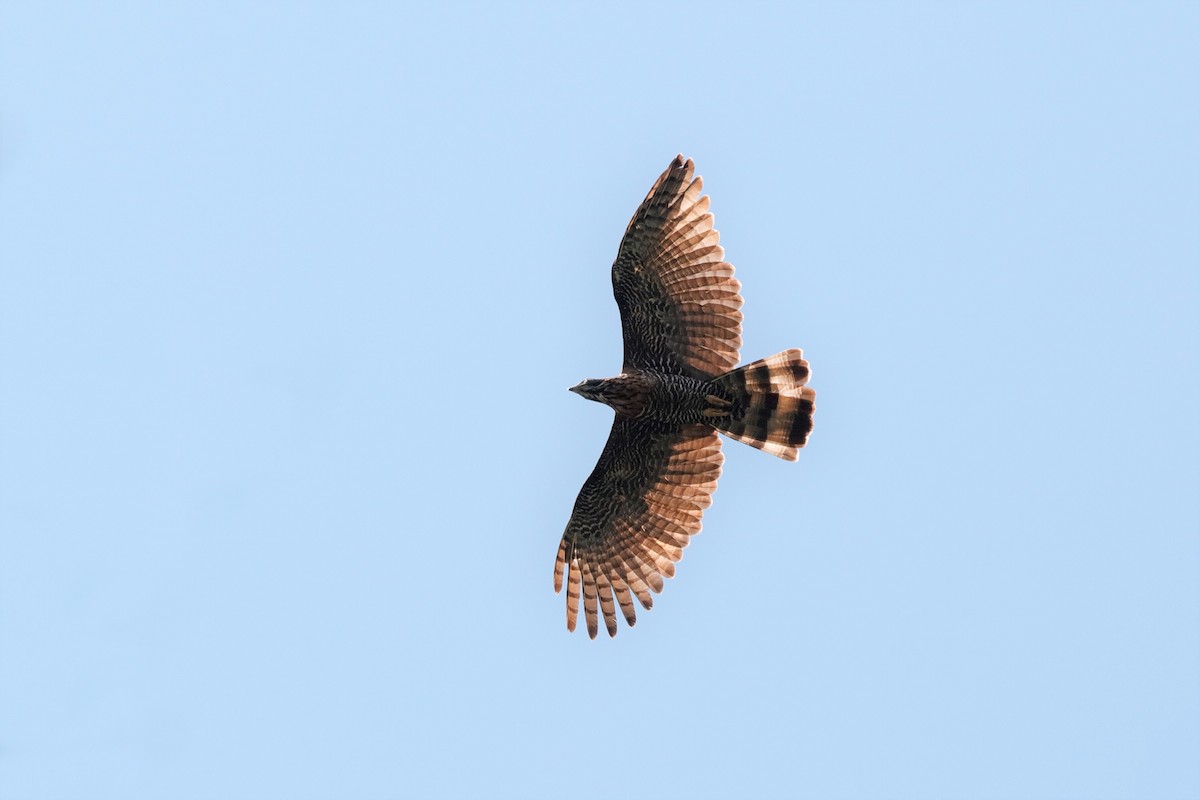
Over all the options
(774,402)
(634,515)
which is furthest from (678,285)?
(634,515)

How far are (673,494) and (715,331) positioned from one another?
218 cm

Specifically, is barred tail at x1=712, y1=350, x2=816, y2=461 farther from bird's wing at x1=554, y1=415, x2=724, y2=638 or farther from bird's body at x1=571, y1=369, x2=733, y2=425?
bird's wing at x1=554, y1=415, x2=724, y2=638

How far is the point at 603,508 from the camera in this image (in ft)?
73.2

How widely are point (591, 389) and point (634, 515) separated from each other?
1.88 m

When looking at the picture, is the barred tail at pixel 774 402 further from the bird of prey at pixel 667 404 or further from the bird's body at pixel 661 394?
the bird's body at pixel 661 394

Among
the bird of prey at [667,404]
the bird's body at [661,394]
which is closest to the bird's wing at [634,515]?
the bird of prey at [667,404]

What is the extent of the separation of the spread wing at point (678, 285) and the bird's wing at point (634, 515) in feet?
3.24

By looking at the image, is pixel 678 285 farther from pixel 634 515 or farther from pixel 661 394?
pixel 634 515

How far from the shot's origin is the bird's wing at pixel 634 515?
21.8 m

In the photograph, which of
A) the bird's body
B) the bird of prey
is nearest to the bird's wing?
the bird of prey

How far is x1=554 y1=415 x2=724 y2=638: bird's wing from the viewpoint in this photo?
21750 millimetres

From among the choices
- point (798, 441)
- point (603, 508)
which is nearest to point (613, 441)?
point (603, 508)

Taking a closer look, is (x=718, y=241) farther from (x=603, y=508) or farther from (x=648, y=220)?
(x=603, y=508)

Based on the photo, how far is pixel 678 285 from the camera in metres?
20.8
